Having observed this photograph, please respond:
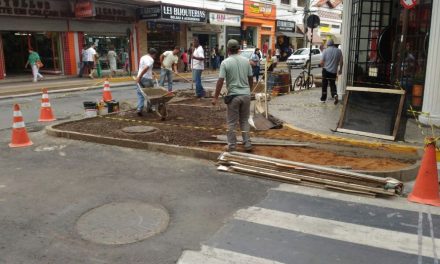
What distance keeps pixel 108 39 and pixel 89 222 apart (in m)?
24.1

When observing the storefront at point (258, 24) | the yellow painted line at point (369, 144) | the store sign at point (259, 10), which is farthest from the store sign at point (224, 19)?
the yellow painted line at point (369, 144)

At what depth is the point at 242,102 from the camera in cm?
729

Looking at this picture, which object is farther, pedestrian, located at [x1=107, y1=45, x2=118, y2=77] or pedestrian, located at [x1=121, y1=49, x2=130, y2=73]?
pedestrian, located at [x1=121, y1=49, x2=130, y2=73]

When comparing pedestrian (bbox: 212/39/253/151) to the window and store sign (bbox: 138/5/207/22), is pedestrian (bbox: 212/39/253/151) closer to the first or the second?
store sign (bbox: 138/5/207/22)

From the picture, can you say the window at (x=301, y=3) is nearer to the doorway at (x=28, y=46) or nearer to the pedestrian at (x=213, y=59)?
the pedestrian at (x=213, y=59)

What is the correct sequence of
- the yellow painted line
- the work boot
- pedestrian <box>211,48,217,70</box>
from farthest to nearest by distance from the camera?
pedestrian <box>211,48,217,70</box> < the yellow painted line < the work boot

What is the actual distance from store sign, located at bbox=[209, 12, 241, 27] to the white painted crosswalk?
27.9 metres

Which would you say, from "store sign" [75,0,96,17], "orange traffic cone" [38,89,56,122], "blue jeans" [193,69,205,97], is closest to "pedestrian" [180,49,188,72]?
"store sign" [75,0,96,17]

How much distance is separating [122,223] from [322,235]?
2.17 metres

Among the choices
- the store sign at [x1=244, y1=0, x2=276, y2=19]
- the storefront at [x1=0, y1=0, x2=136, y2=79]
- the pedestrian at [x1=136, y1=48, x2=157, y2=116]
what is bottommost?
the pedestrian at [x1=136, y1=48, x2=157, y2=116]

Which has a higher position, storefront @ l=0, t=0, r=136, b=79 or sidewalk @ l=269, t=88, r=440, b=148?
storefront @ l=0, t=0, r=136, b=79

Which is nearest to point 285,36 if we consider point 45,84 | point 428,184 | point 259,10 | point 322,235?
point 259,10

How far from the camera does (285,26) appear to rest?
144 feet

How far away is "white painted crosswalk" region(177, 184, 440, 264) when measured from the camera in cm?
397
